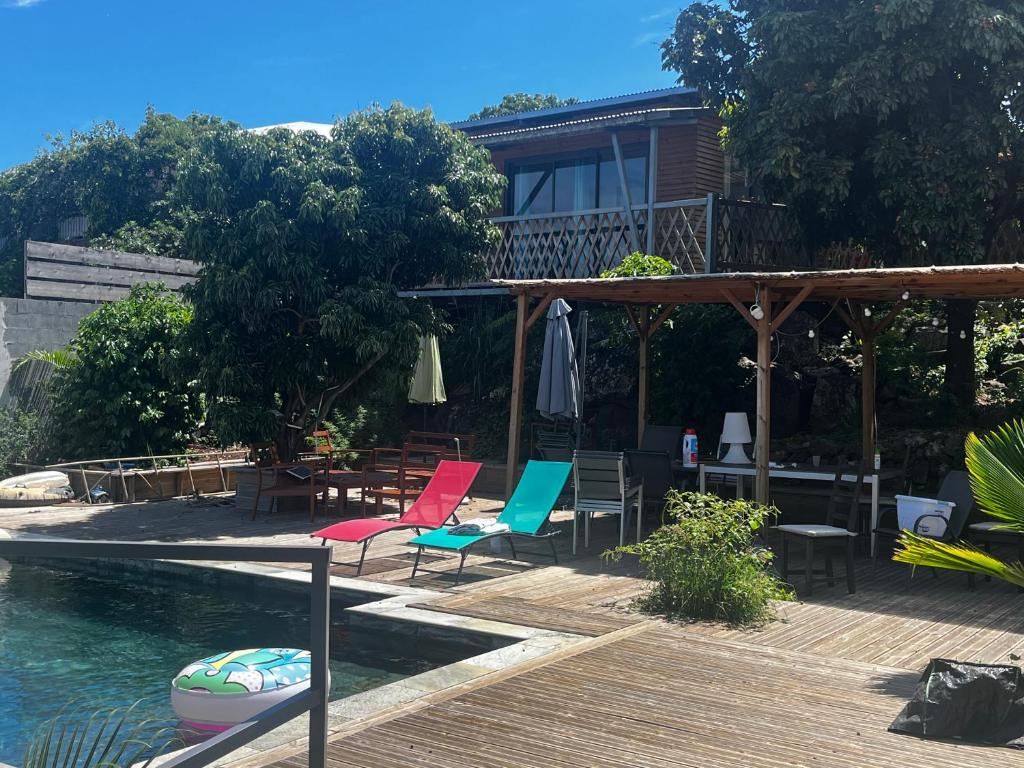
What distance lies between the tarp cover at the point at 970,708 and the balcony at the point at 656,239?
9949 millimetres

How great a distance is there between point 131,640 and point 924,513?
248 inches

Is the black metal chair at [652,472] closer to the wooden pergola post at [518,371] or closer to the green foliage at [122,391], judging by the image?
the wooden pergola post at [518,371]

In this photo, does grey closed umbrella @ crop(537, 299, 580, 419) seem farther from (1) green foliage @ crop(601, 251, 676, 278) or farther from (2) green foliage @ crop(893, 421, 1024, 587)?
(2) green foliage @ crop(893, 421, 1024, 587)

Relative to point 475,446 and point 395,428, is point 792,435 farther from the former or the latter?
point 395,428

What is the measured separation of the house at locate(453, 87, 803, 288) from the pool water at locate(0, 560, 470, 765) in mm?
8351

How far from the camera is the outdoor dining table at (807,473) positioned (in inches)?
385

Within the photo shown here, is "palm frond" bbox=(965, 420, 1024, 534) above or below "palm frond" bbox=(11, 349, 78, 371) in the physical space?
below

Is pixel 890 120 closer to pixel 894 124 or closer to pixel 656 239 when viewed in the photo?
pixel 894 124

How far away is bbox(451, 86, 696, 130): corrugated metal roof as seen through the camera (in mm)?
18875

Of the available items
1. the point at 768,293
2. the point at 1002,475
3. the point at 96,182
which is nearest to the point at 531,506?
the point at 768,293

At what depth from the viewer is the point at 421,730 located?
4.89m

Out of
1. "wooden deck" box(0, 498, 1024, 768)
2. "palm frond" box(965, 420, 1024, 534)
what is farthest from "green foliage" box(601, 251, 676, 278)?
"palm frond" box(965, 420, 1024, 534)

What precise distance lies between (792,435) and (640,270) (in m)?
3.82

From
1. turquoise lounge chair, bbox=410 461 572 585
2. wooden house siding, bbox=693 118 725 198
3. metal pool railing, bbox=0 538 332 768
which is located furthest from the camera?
wooden house siding, bbox=693 118 725 198
